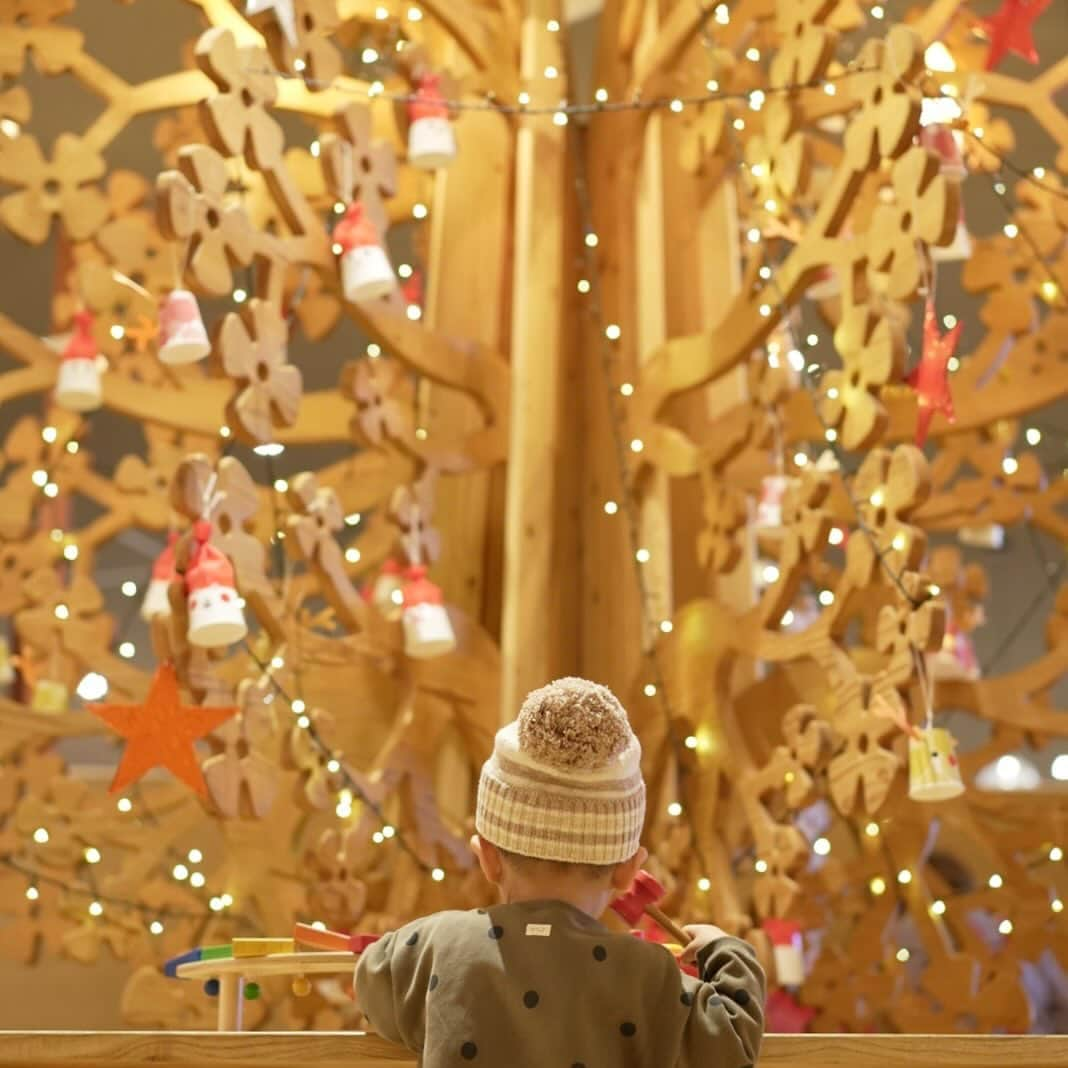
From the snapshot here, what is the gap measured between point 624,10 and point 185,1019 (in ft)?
8.40

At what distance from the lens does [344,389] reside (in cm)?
382

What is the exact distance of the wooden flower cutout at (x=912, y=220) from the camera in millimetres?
3049

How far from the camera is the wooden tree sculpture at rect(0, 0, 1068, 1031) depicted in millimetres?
3273

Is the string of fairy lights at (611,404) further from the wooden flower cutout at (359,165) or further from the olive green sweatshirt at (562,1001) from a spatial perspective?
the olive green sweatshirt at (562,1001)

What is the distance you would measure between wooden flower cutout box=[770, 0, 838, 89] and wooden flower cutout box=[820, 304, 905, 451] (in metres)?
0.49

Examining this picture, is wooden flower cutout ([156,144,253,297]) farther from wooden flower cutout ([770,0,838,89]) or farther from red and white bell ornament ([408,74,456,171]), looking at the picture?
wooden flower cutout ([770,0,838,89])

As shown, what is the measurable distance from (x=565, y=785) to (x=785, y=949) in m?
2.02

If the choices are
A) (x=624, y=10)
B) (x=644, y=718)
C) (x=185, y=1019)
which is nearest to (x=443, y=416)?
(x=644, y=718)

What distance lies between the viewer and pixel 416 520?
3.92 meters

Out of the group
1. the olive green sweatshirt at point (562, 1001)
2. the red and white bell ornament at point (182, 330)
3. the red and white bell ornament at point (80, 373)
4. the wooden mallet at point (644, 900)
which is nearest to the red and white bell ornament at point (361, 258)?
the red and white bell ornament at point (182, 330)

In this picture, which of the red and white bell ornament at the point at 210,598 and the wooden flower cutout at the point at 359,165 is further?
the wooden flower cutout at the point at 359,165

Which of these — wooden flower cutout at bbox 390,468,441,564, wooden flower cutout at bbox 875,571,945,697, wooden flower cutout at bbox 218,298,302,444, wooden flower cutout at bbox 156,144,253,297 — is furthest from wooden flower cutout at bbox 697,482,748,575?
wooden flower cutout at bbox 156,144,253,297

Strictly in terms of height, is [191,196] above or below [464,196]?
below

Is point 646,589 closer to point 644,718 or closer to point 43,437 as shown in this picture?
point 644,718
